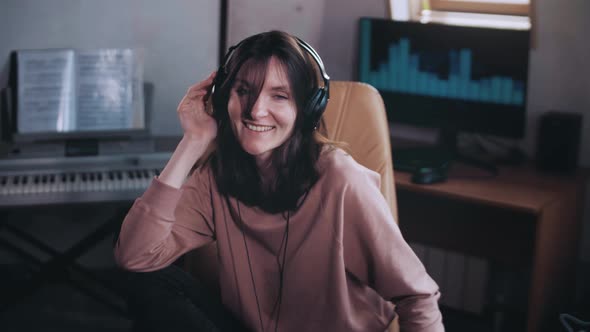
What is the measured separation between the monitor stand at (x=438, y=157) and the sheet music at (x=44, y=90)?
1203mm

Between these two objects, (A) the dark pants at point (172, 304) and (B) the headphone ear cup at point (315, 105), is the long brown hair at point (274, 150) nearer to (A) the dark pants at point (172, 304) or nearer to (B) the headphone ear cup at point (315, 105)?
(B) the headphone ear cup at point (315, 105)

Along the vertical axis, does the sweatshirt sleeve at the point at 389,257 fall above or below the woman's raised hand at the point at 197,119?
below

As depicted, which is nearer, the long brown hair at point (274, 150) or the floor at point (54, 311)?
the long brown hair at point (274, 150)

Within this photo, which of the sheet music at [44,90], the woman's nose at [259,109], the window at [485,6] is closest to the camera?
the woman's nose at [259,109]

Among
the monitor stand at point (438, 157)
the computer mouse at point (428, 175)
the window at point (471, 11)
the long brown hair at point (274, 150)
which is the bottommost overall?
the computer mouse at point (428, 175)

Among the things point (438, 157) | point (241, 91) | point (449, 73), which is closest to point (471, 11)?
point (449, 73)

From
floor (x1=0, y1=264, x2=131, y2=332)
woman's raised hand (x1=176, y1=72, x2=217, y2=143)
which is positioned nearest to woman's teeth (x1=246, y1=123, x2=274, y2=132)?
woman's raised hand (x1=176, y1=72, x2=217, y2=143)

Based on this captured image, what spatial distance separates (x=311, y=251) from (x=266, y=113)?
1.00 ft

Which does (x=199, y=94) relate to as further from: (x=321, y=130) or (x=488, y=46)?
(x=488, y=46)

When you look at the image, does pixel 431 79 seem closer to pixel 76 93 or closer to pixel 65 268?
pixel 76 93

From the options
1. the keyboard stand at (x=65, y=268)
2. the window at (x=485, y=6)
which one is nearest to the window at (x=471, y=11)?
the window at (x=485, y=6)

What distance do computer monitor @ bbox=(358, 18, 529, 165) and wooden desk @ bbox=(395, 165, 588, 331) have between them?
190 millimetres

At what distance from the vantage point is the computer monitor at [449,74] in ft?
8.02

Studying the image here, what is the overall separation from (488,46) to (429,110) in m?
0.34
